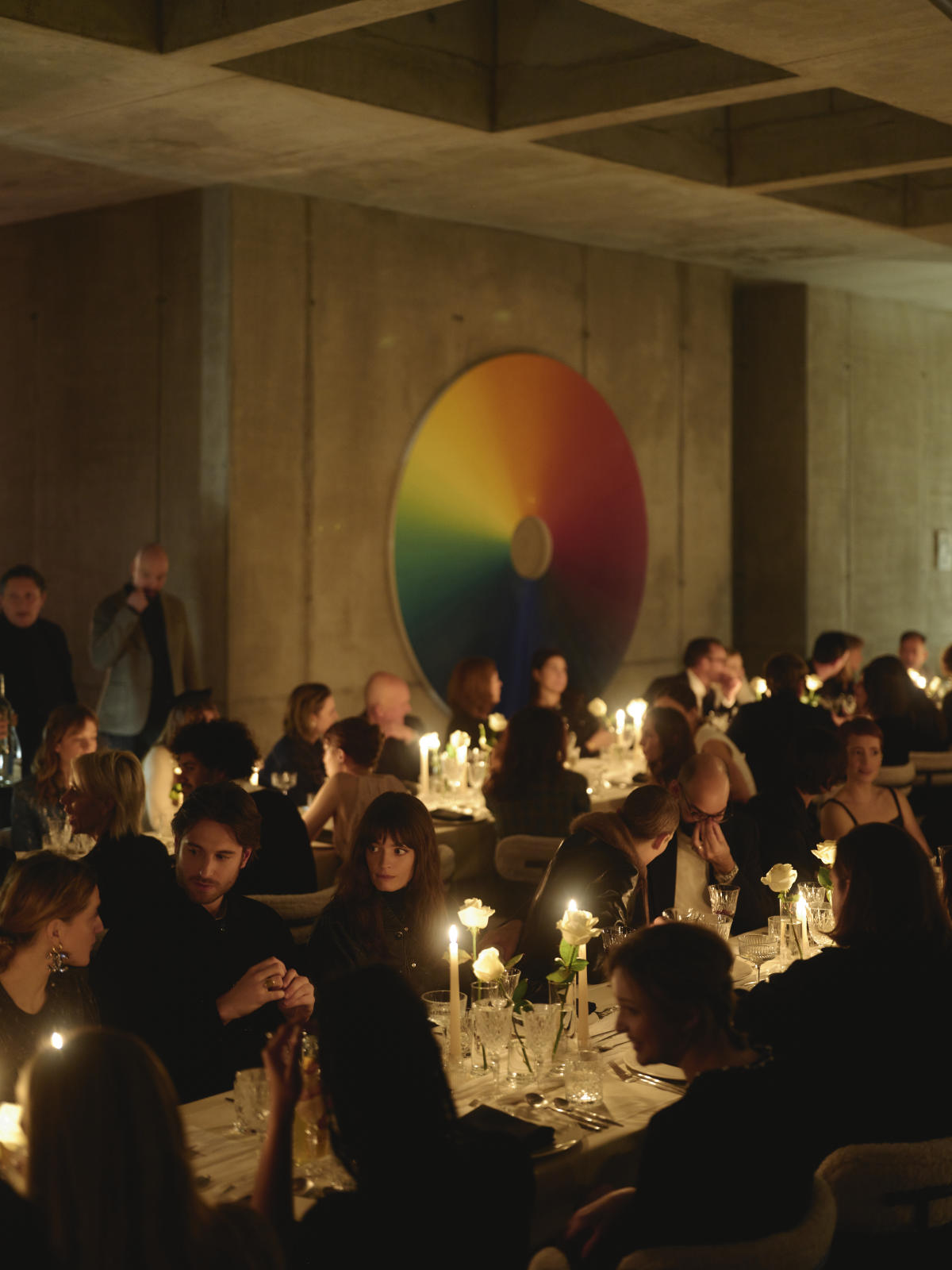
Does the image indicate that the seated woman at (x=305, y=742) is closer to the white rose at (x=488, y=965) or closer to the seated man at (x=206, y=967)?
the seated man at (x=206, y=967)

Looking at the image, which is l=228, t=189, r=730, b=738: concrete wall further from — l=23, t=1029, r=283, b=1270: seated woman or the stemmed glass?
l=23, t=1029, r=283, b=1270: seated woman

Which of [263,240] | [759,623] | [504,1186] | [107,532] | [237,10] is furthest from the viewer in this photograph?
[759,623]

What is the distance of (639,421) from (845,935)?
8.19 m

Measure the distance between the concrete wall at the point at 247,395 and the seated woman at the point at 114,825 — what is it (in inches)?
150

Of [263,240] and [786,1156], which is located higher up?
[263,240]

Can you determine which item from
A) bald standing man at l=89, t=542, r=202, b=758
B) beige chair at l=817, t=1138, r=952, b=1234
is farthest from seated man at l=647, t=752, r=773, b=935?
bald standing man at l=89, t=542, r=202, b=758

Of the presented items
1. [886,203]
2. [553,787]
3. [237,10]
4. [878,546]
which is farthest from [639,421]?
[237,10]

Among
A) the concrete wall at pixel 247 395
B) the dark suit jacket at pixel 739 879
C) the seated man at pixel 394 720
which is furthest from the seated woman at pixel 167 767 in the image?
the concrete wall at pixel 247 395

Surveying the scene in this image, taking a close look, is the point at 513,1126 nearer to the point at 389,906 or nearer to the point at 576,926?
the point at 576,926

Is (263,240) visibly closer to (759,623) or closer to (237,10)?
(237,10)

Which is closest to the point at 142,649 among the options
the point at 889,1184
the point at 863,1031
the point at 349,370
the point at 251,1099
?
the point at 349,370

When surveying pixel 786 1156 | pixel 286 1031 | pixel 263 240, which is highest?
pixel 263 240

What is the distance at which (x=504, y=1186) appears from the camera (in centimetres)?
256

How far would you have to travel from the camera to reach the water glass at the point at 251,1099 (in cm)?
330
